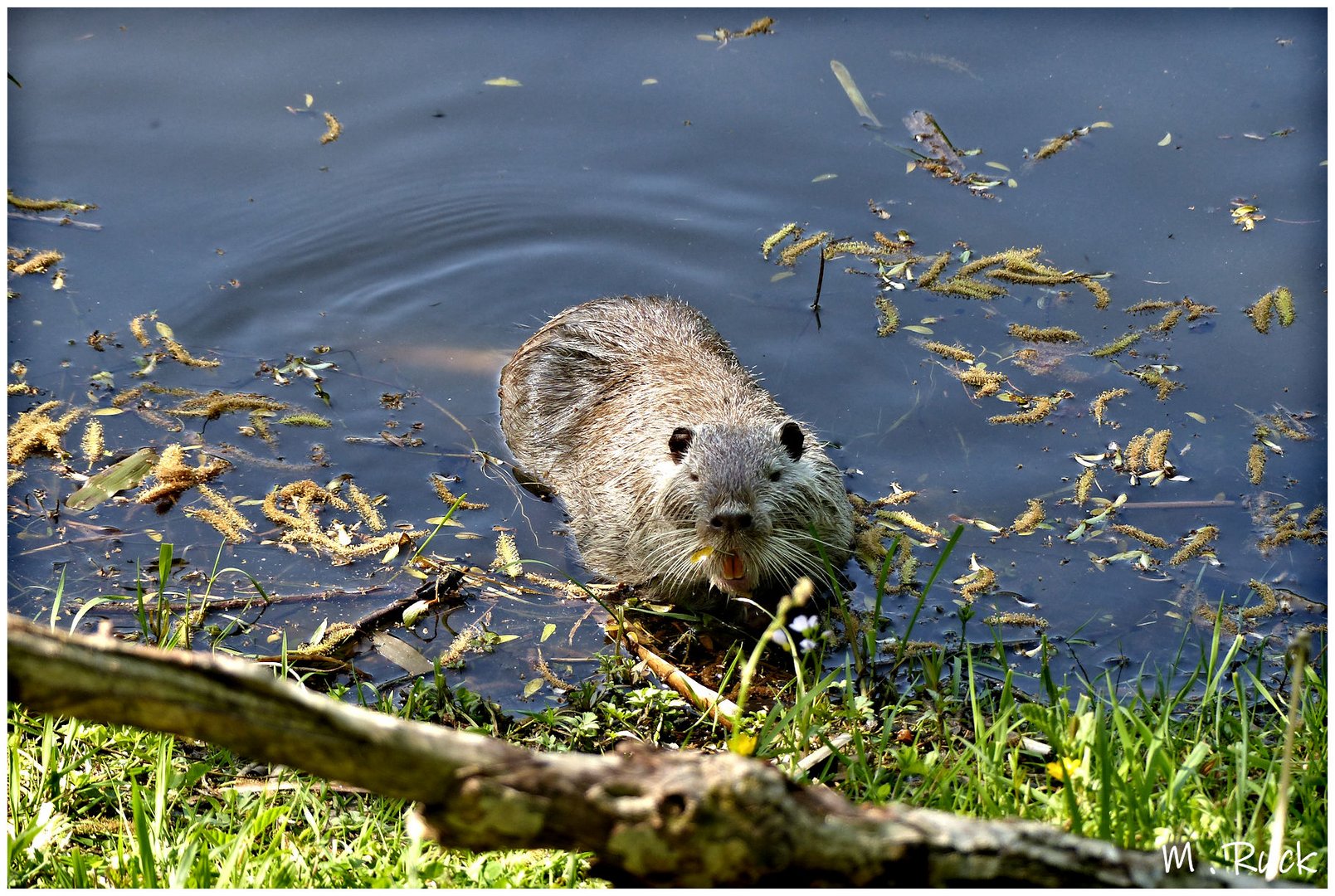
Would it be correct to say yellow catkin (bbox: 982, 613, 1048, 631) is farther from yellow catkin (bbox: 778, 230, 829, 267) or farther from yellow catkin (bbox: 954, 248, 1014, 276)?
yellow catkin (bbox: 778, 230, 829, 267)

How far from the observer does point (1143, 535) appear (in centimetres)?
470

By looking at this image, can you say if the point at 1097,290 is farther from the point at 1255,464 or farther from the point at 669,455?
the point at 669,455

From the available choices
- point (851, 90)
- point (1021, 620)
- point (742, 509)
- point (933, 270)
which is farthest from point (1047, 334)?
point (742, 509)

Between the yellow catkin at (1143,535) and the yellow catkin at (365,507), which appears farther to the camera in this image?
the yellow catkin at (365,507)

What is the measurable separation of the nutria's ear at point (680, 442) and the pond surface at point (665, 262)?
2.23 ft

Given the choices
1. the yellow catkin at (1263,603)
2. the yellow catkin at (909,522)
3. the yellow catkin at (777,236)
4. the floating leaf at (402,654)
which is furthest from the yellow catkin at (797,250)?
the floating leaf at (402,654)

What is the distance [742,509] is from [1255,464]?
8.07 ft

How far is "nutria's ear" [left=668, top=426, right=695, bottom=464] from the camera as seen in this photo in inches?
171

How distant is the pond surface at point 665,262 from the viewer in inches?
180

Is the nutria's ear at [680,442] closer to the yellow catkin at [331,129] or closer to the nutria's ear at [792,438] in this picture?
the nutria's ear at [792,438]

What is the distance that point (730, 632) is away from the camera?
4387 mm

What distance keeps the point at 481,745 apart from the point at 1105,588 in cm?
332

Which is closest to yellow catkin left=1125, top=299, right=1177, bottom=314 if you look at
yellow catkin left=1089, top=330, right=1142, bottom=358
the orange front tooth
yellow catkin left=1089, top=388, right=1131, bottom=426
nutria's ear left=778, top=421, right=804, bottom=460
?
yellow catkin left=1089, top=330, right=1142, bottom=358

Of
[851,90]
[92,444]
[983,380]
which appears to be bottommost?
[92,444]
